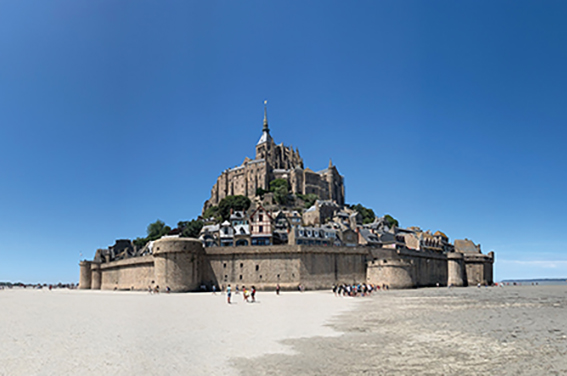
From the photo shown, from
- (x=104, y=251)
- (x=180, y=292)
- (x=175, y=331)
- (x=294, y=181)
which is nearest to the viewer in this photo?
(x=175, y=331)

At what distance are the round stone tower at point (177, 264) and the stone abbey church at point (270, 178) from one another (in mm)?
76388

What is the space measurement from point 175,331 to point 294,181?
376ft

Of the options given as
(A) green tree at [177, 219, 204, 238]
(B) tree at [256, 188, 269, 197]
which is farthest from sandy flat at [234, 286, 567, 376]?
(B) tree at [256, 188, 269, 197]

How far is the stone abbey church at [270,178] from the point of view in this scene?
13338 cm

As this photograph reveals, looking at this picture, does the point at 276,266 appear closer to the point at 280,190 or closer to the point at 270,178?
the point at 280,190

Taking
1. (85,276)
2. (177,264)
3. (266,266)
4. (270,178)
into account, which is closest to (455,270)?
(266,266)

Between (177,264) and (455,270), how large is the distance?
4882 cm

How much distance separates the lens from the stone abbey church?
133375 millimetres

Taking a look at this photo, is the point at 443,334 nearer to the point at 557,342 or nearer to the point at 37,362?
the point at 557,342

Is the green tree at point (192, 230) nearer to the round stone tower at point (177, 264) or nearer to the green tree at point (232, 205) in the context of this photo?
the green tree at point (232, 205)

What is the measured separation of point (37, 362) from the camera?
13359 mm

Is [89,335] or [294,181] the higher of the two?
[294,181]

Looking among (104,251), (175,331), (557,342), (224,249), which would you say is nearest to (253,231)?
Result: (224,249)

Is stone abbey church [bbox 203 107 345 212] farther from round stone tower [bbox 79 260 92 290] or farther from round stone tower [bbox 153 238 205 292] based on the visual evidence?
round stone tower [bbox 153 238 205 292]
